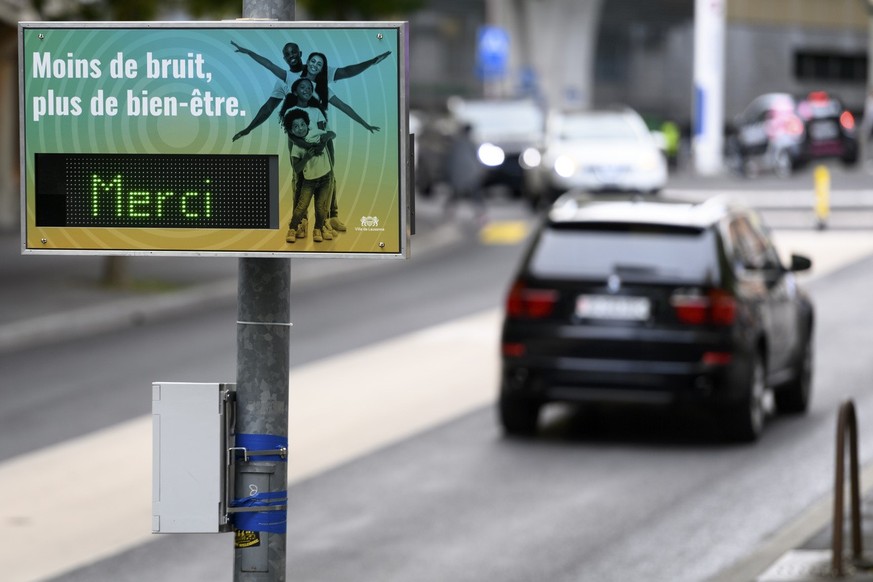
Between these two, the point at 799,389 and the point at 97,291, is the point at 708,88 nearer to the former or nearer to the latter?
the point at 97,291

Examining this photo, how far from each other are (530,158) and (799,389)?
66.2 feet

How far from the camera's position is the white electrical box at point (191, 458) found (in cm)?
495

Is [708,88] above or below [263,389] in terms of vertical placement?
above

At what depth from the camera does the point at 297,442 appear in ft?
42.1

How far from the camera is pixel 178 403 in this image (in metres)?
4.98

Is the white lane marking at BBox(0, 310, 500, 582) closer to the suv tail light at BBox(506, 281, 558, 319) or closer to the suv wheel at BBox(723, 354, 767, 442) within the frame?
the suv tail light at BBox(506, 281, 558, 319)

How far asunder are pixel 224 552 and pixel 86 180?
4990mm

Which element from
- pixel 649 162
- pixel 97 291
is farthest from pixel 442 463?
pixel 649 162

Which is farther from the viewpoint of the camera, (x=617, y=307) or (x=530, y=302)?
(x=530, y=302)

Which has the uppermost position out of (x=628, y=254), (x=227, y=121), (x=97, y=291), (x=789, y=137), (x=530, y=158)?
(x=789, y=137)

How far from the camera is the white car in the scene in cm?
3138

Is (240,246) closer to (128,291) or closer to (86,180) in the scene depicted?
(86,180)

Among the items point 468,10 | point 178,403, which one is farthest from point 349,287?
point 468,10

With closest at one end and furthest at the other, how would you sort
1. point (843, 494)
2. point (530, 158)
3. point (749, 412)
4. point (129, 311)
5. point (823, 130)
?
point (843, 494) → point (749, 412) → point (129, 311) → point (530, 158) → point (823, 130)
